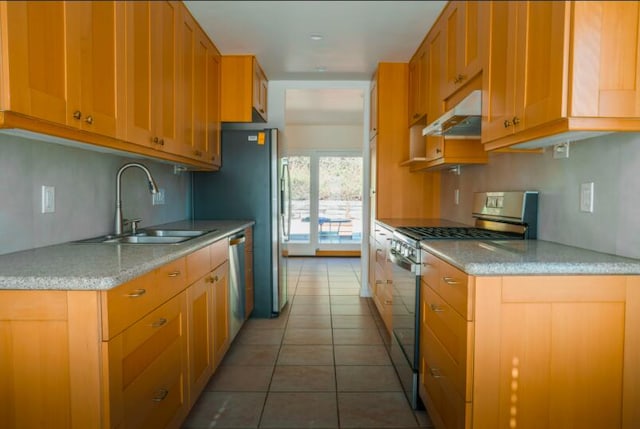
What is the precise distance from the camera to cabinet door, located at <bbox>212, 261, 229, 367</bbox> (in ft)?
7.93

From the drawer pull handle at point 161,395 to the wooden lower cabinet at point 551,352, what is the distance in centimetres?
105

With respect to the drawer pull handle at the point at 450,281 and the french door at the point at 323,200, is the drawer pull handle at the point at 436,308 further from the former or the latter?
the french door at the point at 323,200

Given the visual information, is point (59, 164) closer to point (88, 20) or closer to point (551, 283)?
point (88, 20)

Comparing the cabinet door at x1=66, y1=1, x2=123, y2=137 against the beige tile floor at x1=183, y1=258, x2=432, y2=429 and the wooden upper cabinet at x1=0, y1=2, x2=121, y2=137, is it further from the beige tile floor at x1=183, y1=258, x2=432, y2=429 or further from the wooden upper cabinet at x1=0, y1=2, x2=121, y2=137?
the beige tile floor at x1=183, y1=258, x2=432, y2=429

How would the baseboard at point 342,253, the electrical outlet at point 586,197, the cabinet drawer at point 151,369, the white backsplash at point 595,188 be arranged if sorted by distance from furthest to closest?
the baseboard at point 342,253, the electrical outlet at point 586,197, the white backsplash at point 595,188, the cabinet drawer at point 151,369

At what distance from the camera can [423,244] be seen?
1969mm

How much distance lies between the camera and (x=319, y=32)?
3004 millimetres

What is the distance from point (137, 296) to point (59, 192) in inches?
31.7

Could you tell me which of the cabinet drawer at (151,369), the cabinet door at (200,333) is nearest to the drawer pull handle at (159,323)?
the cabinet drawer at (151,369)

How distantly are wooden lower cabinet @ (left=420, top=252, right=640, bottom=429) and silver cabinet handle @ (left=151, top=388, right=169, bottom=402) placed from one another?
1053mm

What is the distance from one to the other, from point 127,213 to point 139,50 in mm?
949

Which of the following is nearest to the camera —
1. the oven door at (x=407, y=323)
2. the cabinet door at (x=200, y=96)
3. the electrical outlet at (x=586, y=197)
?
the electrical outlet at (x=586, y=197)

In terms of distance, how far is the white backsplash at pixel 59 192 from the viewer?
1.59 meters

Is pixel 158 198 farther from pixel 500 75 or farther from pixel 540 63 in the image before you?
pixel 540 63
